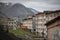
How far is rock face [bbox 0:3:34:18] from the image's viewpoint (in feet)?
16.7

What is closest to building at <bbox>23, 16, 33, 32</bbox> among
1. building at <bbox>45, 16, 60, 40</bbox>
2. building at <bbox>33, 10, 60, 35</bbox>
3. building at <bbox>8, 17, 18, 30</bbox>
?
building at <bbox>33, 10, 60, 35</bbox>

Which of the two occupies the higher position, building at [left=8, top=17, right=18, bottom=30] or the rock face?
the rock face

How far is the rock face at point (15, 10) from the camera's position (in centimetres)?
508

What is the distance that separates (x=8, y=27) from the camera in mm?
5105

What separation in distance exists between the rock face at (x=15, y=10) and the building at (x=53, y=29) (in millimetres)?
578

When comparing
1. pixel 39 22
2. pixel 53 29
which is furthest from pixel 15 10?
pixel 53 29

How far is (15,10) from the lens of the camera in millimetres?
5105

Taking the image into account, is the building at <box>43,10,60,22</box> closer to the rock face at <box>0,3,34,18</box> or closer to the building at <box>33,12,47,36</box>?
the building at <box>33,12,47,36</box>

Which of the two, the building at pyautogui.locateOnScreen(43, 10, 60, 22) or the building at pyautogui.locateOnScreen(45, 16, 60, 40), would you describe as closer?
the building at pyautogui.locateOnScreen(43, 10, 60, 22)

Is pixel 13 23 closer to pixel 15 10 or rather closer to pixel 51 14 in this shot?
pixel 15 10

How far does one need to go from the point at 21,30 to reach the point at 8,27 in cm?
31

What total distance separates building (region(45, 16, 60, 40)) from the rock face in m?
0.58

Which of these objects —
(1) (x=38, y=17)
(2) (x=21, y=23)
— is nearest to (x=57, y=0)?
(1) (x=38, y=17)

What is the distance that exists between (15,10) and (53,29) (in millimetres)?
1060
